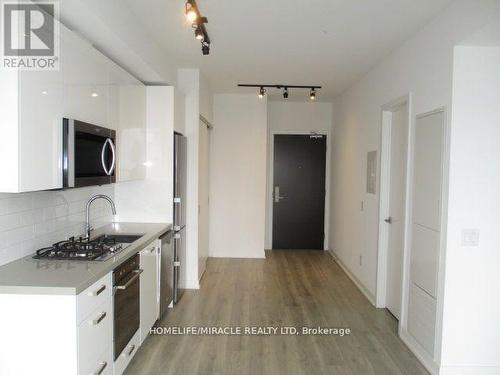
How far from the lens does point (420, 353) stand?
2.75m

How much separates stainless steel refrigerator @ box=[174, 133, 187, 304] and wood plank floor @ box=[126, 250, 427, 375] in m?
0.28

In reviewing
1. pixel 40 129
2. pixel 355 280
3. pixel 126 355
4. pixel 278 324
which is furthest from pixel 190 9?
pixel 355 280

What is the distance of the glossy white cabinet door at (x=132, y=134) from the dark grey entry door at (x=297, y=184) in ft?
10.6

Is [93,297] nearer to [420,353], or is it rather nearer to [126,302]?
[126,302]

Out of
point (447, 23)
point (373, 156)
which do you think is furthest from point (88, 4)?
point (373, 156)

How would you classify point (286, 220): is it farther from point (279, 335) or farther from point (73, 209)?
point (73, 209)

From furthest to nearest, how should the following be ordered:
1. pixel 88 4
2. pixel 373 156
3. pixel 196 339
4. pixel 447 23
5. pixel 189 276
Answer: pixel 189 276, pixel 373 156, pixel 196 339, pixel 447 23, pixel 88 4

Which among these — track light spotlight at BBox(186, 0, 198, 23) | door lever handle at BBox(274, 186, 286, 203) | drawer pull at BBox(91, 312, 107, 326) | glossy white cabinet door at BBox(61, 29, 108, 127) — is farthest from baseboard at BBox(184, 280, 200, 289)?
track light spotlight at BBox(186, 0, 198, 23)

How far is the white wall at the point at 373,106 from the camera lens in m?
2.40

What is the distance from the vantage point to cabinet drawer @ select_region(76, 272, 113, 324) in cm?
175

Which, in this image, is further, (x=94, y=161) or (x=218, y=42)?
(x=218, y=42)

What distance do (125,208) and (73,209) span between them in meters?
0.79

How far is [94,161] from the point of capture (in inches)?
90.8

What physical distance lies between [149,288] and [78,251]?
0.76m
